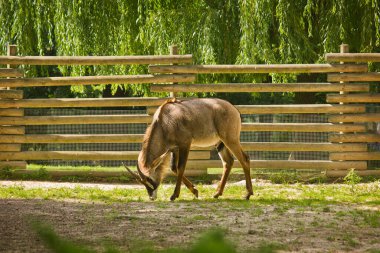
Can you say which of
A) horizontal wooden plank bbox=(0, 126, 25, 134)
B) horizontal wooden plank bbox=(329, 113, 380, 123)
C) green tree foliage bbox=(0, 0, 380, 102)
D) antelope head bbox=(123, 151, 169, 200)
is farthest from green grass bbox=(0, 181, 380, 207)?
green tree foliage bbox=(0, 0, 380, 102)

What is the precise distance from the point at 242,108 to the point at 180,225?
4.82 m

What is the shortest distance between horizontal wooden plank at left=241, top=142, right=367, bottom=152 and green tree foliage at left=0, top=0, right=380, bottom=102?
7.15 ft

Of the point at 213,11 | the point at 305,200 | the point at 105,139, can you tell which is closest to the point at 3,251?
the point at 305,200

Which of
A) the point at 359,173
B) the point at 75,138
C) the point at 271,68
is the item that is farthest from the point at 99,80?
the point at 359,173

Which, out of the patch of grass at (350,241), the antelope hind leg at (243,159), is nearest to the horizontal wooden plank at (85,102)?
the antelope hind leg at (243,159)

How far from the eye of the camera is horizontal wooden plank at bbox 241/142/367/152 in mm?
11148

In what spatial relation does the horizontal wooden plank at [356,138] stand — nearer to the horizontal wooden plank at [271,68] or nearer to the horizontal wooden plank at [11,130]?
the horizontal wooden plank at [271,68]

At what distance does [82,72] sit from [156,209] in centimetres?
662

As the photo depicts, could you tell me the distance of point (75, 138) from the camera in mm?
11375

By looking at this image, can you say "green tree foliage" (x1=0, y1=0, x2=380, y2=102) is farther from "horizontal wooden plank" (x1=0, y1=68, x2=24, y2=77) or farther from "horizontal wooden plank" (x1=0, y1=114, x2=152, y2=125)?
"horizontal wooden plank" (x1=0, y1=114, x2=152, y2=125)

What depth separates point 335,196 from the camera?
30.4ft

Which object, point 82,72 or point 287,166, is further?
point 82,72

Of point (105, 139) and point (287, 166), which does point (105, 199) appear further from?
point (287, 166)

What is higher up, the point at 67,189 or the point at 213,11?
the point at 213,11
